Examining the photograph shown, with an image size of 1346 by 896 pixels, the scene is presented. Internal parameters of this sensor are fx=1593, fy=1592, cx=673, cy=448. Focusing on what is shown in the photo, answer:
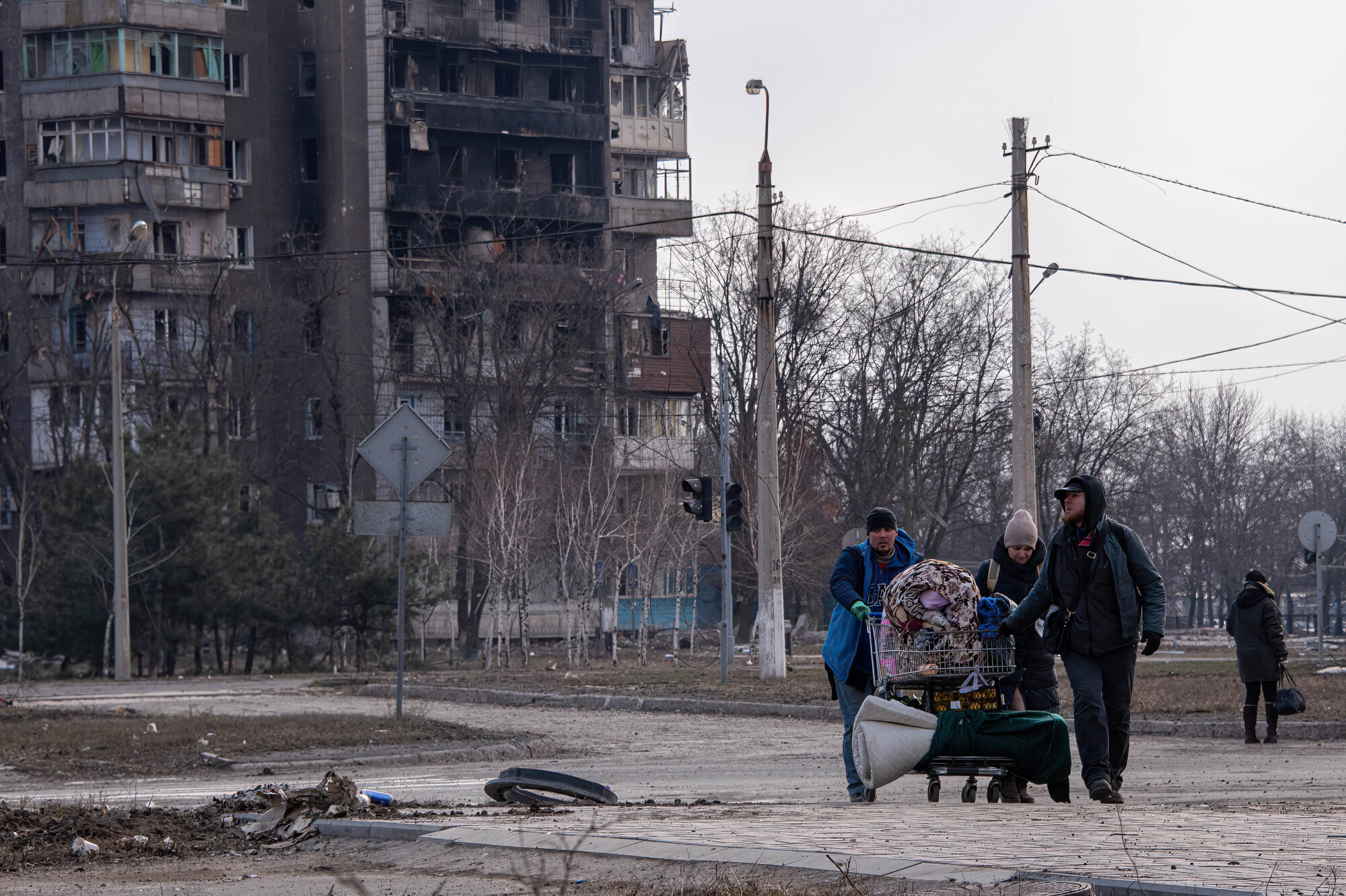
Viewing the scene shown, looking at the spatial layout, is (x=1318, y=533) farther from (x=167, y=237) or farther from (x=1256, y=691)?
(x=167, y=237)

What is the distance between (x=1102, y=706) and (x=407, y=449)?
9139 mm

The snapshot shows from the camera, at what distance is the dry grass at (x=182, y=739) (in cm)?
1430

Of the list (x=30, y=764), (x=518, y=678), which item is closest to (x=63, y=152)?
(x=518, y=678)

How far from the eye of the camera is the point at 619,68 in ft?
243

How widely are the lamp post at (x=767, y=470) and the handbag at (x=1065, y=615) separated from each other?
619 inches

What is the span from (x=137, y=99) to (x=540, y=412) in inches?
785

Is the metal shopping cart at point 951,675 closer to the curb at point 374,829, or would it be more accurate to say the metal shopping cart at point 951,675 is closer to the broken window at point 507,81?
the curb at point 374,829

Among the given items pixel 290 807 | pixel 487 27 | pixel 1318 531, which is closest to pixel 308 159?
pixel 487 27

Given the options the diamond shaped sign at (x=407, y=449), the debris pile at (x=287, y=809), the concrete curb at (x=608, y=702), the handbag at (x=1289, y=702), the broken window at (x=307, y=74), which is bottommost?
the concrete curb at (x=608, y=702)

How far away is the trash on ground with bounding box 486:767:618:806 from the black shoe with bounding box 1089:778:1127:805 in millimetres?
2870

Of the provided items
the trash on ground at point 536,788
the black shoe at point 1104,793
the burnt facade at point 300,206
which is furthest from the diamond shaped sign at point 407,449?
the burnt facade at point 300,206

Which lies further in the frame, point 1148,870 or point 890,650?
point 890,650

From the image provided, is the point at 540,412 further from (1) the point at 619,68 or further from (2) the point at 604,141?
(1) the point at 619,68

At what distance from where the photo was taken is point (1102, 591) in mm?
9242
